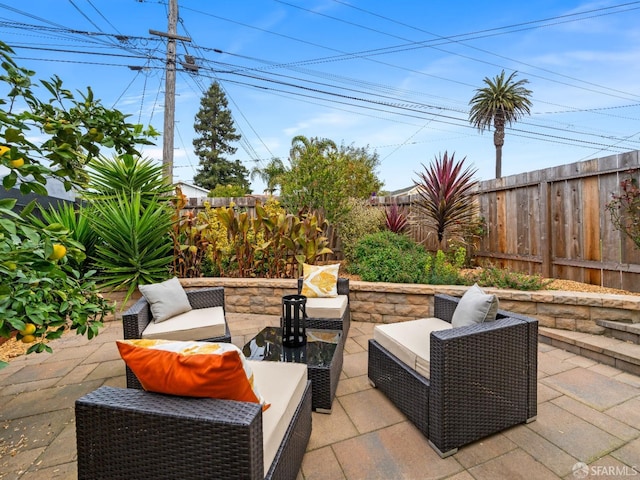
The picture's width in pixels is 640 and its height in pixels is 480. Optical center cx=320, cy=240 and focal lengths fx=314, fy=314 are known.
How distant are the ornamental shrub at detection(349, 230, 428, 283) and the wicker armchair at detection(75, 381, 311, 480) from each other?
124 inches

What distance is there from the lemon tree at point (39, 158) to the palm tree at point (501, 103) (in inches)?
786

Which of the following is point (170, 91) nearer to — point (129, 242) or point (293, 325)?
point (129, 242)

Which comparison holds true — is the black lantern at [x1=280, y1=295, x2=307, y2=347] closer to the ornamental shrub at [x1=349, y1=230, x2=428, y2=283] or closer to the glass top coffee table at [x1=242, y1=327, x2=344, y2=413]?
the glass top coffee table at [x1=242, y1=327, x2=344, y2=413]

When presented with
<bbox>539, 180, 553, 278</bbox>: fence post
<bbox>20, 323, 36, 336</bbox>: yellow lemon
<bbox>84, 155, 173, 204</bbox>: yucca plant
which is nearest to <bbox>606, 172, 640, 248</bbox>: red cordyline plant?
<bbox>539, 180, 553, 278</bbox>: fence post

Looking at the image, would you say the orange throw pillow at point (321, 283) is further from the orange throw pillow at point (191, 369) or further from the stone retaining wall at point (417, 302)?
the orange throw pillow at point (191, 369)

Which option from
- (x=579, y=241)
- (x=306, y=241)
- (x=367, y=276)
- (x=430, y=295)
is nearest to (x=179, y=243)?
(x=306, y=241)

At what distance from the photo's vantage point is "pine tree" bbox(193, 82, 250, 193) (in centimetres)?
2506

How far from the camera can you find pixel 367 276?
4.20m

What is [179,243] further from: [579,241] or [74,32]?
[74,32]

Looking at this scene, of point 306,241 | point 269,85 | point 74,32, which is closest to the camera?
point 306,241

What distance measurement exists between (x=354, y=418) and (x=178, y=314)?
5.95ft

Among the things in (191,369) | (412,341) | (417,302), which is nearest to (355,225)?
(417,302)

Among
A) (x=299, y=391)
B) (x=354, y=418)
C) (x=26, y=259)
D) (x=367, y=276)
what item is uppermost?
(x=26, y=259)

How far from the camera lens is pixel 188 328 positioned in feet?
8.45
